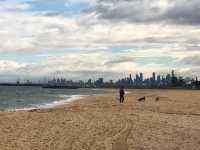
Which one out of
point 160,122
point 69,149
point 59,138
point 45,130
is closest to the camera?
point 69,149

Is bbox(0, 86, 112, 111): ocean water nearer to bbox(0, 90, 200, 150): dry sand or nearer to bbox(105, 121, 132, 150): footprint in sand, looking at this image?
bbox(0, 90, 200, 150): dry sand

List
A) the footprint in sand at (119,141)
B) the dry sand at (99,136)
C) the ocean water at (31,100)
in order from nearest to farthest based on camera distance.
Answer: the footprint in sand at (119,141)
the dry sand at (99,136)
the ocean water at (31,100)

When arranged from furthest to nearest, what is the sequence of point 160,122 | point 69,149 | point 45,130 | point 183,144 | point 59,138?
point 160,122 → point 45,130 → point 59,138 → point 183,144 → point 69,149

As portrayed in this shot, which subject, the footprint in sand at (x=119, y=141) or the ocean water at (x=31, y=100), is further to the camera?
the ocean water at (x=31, y=100)

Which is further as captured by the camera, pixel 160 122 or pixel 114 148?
pixel 160 122

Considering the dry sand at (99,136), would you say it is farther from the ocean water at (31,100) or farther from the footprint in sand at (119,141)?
the ocean water at (31,100)

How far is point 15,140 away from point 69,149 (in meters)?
2.74

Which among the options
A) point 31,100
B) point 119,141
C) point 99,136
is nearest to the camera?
point 119,141

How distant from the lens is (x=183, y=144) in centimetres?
1532

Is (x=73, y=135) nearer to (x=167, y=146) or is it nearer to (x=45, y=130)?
(x=45, y=130)

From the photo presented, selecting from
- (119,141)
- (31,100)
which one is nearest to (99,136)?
(119,141)

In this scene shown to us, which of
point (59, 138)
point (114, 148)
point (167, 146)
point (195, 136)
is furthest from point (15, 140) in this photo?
point (195, 136)

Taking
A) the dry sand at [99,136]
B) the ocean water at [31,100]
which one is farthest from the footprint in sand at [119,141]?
the ocean water at [31,100]

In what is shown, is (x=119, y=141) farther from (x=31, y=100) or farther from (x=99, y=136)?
(x=31, y=100)
